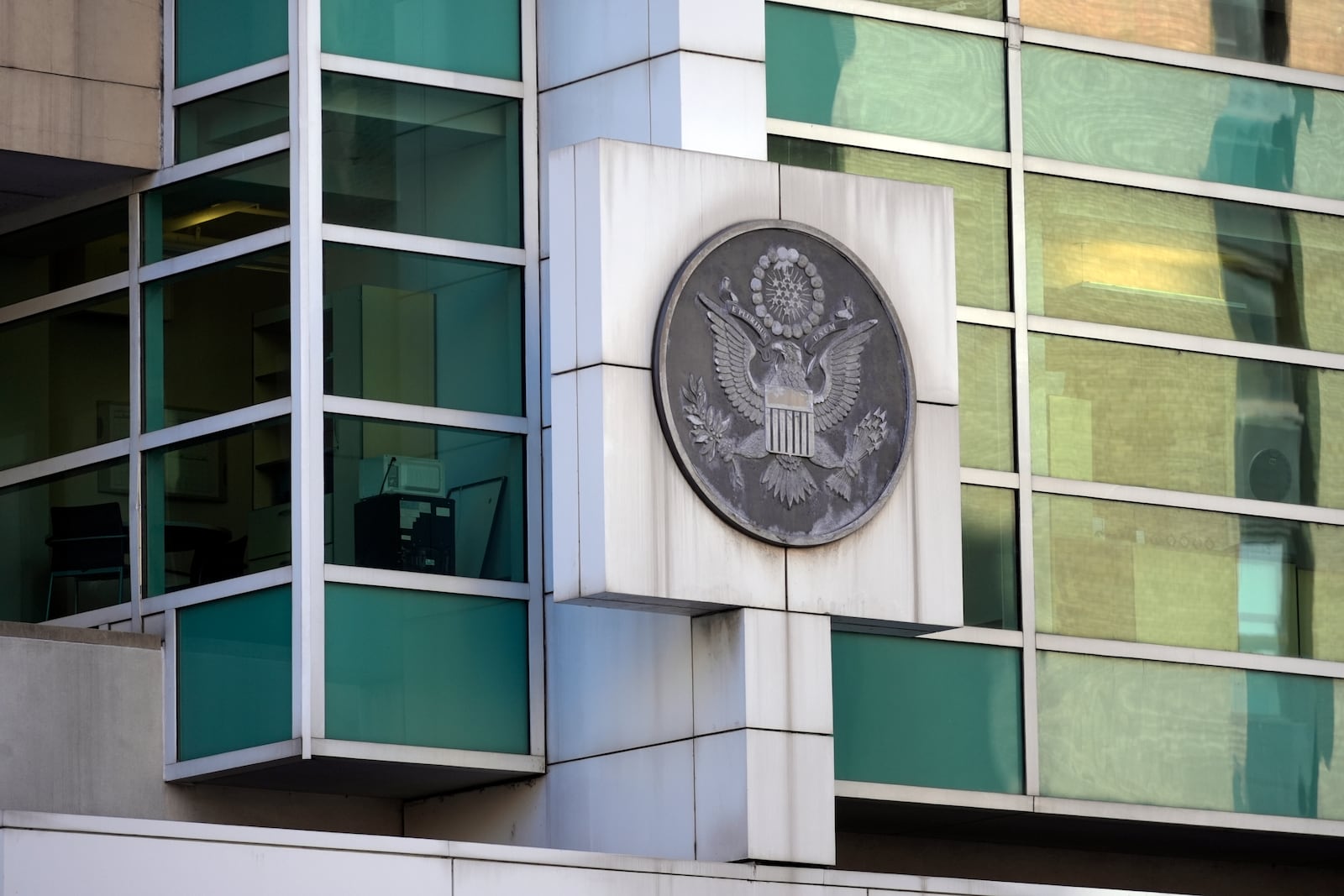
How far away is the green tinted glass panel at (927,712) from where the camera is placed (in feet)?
65.5

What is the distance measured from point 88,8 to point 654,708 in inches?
250

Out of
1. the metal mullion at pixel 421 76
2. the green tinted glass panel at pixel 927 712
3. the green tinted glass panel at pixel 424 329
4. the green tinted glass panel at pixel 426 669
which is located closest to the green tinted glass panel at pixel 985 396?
the green tinted glass panel at pixel 927 712

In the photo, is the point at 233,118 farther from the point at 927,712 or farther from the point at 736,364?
the point at 927,712

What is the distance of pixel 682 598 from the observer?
17719 millimetres

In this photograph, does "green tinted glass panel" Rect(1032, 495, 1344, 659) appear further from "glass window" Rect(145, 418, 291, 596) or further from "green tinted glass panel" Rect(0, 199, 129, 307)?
"green tinted glass panel" Rect(0, 199, 129, 307)

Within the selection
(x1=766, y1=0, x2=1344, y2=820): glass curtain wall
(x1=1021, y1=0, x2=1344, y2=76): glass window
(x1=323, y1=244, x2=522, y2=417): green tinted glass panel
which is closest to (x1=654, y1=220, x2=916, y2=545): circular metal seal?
(x1=766, y1=0, x2=1344, y2=820): glass curtain wall

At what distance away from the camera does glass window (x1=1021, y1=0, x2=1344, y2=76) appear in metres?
21.8

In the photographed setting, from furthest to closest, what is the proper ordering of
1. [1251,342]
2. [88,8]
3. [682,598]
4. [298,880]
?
[1251,342] < [88,8] < [682,598] < [298,880]

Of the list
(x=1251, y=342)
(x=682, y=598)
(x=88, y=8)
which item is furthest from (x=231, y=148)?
(x=1251, y=342)

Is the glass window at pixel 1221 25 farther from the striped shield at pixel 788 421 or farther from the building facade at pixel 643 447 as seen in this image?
the striped shield at pixel 788 421

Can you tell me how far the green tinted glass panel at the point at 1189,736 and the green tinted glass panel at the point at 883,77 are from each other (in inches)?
156

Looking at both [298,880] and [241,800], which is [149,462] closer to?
[241,800]

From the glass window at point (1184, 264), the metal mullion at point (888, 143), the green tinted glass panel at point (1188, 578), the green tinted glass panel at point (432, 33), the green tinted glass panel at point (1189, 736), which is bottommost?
the green tinted glass panel at point (1189, 736)

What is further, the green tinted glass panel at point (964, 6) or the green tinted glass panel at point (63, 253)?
the green tinted glass panel at point (964, 6)
